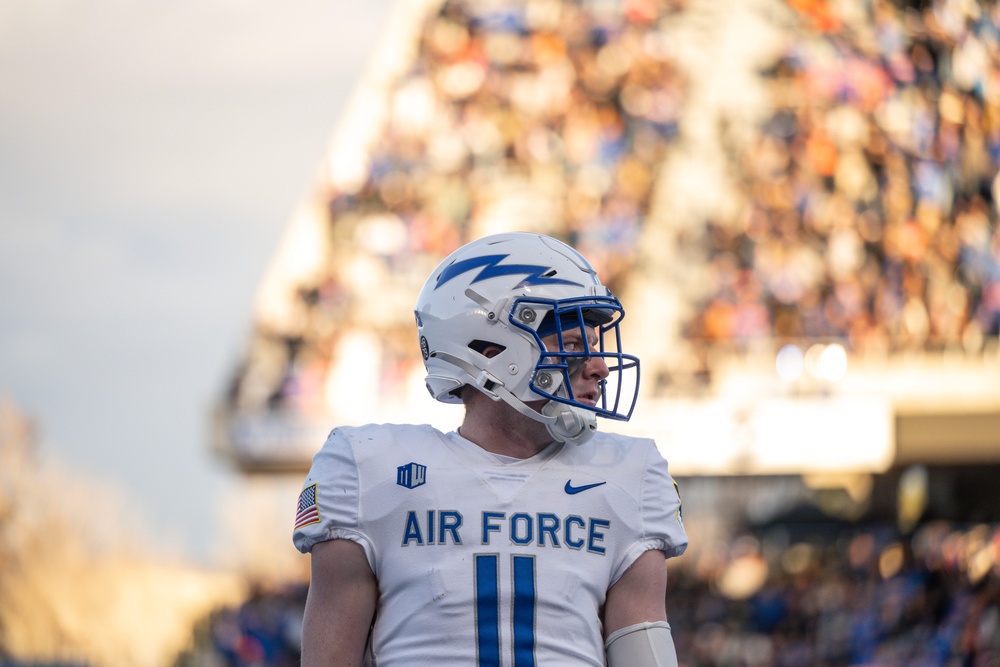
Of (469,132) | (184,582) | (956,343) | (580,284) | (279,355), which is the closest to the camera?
(580,284)

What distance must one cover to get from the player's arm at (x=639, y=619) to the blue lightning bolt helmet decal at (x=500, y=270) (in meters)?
0.48

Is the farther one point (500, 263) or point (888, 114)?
point (888, 114)

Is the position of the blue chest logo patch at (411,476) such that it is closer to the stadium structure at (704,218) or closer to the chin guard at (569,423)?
the chin guard at (569,423)

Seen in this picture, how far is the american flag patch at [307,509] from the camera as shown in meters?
2.29

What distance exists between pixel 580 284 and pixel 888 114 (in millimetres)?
16741

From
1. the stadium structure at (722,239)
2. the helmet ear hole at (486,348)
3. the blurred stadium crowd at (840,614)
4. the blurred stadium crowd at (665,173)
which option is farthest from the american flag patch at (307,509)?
Answer: the blurred stadium crowd at (665,173)

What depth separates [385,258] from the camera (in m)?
18.3

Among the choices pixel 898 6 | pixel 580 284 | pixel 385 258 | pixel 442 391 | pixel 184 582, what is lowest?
pixel 184 582

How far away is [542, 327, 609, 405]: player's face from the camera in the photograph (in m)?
2.42

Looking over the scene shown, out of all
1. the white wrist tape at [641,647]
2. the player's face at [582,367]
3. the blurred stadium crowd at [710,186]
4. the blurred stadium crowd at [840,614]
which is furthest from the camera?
the blurred stadium crowd at [710,186]

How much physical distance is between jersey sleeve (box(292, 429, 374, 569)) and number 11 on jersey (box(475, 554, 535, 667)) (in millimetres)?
191

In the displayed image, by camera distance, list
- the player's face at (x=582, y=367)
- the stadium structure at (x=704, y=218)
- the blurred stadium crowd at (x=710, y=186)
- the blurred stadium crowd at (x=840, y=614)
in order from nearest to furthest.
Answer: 1. the player's face at (x=582, y=367)
2. the blurred stadium crowd at (x=840, y=614)
3. the stadium structure at (x=704, y=218)
4. the blurred stadium crowd at (x=710, y=186)

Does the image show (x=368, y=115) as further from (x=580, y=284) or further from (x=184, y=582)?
(x=580, y=284)

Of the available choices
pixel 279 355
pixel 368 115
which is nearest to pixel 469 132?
pixel 368 115
